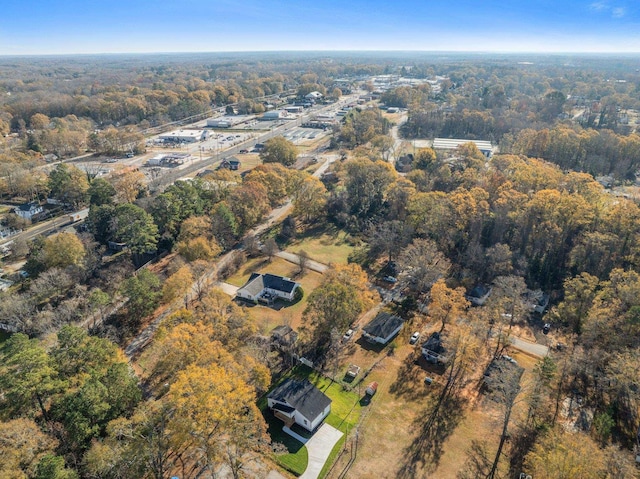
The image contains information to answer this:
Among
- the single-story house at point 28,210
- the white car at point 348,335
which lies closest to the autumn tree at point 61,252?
the single-story house at point 28,210

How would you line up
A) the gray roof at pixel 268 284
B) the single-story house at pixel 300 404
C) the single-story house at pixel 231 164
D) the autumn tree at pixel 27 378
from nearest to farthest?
the autumn tree at pixel 27 378 < the single-story house at pixel 300 404 < the gray roof at pixel 268 284 < the single-story house at pixel 231 164

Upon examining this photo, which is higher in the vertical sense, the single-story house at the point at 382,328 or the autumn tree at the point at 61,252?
the autumn tree at the point at 61,252

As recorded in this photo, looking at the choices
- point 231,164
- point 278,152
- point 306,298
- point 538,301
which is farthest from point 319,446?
point 231,164

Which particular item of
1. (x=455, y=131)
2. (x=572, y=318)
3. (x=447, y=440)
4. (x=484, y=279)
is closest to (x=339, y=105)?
(x=455, y=131)

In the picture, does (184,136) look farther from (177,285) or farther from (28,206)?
(177,285)

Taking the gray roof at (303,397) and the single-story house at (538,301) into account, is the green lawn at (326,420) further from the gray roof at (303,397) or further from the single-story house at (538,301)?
the single-story house at (538,301)

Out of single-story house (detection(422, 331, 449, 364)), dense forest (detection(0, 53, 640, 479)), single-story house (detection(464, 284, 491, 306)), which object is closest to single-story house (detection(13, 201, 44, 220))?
dense forest (detection(0, 53, 640, 479))

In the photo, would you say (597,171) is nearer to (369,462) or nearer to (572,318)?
(572,318)
